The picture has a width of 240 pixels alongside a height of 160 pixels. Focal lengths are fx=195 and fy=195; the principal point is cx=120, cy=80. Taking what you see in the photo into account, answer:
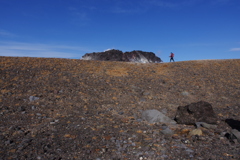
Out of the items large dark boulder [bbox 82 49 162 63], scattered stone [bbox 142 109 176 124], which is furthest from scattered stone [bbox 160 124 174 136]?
large dark boulder [bbox 82 49 162 63]

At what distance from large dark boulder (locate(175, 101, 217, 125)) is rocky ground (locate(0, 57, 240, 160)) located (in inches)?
11.7

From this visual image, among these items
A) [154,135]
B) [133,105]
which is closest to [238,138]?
[154,135]

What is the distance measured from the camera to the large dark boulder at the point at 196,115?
683 centimetres

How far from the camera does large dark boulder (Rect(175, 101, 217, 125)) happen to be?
22.4 ft

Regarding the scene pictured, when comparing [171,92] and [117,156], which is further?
[171,92]

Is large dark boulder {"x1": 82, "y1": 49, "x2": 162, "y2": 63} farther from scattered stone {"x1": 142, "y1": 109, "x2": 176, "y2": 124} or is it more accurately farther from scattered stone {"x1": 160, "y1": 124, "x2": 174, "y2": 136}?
scattered stone {"x1": 160, "y1": 124, "x2": 174, "y2": 136}

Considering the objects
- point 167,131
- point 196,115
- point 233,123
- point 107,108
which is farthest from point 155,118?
point 233,123

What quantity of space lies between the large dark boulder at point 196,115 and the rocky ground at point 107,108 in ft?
0.97

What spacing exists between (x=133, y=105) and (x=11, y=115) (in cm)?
461

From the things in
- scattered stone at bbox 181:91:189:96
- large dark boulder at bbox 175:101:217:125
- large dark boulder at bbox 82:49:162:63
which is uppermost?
large dark boulder at bbox 82:49:162:63

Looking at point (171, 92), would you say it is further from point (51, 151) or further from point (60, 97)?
point (51, 151)

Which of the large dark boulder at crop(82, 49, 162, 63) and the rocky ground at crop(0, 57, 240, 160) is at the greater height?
the large dark boulder at crop(82, 49, 162, 63)

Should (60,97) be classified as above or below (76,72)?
below

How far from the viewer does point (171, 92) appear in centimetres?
1038
